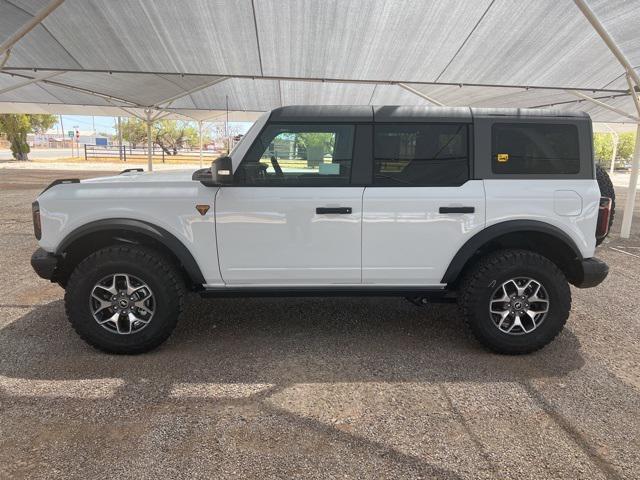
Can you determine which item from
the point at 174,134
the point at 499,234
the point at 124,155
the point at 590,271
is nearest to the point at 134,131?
the point at 174,134

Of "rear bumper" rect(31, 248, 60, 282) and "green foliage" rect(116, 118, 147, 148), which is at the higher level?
"green foliage" rect(116, 118, 147, 148)

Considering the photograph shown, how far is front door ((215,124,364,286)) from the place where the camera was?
3379 mm

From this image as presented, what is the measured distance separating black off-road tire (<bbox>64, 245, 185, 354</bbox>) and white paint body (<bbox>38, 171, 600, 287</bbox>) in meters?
0.25

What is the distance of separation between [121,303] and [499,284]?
9.61 feet

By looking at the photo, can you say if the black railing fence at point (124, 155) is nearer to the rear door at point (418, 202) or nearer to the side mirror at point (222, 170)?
the side mirror at point (222, 170)

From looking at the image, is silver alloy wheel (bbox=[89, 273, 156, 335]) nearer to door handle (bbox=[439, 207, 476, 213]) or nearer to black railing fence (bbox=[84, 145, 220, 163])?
door handle (bbox=[439, 207, 476, 213])

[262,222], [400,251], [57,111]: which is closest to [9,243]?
[262,222]

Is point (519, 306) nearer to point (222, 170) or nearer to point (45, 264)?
point (222, 170)

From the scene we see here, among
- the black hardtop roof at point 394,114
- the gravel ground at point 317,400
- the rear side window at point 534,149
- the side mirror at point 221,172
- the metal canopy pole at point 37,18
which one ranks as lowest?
the gravel ground at point 317,400

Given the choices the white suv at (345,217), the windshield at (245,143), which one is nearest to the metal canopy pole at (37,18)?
the white suv at (345,217)

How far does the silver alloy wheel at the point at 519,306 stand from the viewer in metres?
3.54

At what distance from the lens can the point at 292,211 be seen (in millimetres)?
3373

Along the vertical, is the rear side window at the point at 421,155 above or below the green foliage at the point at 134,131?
below

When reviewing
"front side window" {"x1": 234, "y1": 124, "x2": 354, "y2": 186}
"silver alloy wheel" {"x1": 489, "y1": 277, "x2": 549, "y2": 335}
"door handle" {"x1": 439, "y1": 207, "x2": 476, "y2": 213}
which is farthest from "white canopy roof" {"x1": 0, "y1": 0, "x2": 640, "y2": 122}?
"silver alloy wheel" {"x1": 489, "y1": 277, "x2": 549, "y2": 335}
